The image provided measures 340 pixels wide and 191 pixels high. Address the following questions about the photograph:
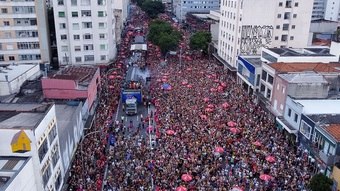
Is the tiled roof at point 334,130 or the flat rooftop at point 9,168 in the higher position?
the flat rooftop at point 9,168

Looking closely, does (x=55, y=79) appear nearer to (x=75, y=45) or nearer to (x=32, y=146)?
(x=32, y=146)

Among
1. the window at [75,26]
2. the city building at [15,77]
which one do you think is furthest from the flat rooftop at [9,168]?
the window at [75,26]

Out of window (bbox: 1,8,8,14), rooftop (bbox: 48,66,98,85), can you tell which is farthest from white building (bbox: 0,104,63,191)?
window (bbox: 1,8,8,14)

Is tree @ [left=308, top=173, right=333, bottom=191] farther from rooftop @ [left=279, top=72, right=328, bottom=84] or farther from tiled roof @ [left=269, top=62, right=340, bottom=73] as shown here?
tiled roof @ [left=269, top=62, right=340, bottom=73]

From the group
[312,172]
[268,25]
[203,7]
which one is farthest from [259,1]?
[203,7]

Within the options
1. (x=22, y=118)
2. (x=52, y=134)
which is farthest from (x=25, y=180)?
(x=52, y=134)

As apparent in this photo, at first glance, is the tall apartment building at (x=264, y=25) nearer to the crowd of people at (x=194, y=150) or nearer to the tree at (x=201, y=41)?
the tree at (x=201, y=41)
